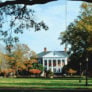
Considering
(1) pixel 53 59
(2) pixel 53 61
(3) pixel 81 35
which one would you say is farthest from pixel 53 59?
(3) pixel 81 35

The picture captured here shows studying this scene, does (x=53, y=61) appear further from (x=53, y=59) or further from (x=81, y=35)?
(x=81, y=35)

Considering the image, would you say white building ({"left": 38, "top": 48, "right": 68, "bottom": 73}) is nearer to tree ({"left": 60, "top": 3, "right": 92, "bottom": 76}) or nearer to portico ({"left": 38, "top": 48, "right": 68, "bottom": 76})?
portico ({"left": 38, "top": 48, "right": 68, "bottom": 76})

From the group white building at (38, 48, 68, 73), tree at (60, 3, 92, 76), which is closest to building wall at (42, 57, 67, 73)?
white building at (38, 48, 68, 73)

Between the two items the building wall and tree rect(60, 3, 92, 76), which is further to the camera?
the building wall

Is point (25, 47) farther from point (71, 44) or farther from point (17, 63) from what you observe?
point (71, 44)

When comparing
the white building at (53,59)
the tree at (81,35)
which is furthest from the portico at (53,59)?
the tree at (81,35)

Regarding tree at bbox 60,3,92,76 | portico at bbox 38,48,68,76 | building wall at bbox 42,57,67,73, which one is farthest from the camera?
portico at bbox 38,48,68,76

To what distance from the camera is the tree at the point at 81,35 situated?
89.0 metres

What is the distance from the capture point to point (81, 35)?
9569 cm

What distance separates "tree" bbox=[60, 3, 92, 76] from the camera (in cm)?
8900

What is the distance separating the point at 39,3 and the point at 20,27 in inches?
146

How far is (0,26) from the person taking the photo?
22500 mm

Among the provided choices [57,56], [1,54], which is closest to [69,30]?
[1,54]

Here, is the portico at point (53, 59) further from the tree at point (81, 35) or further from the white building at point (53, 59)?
the tree at point (81, 35)
